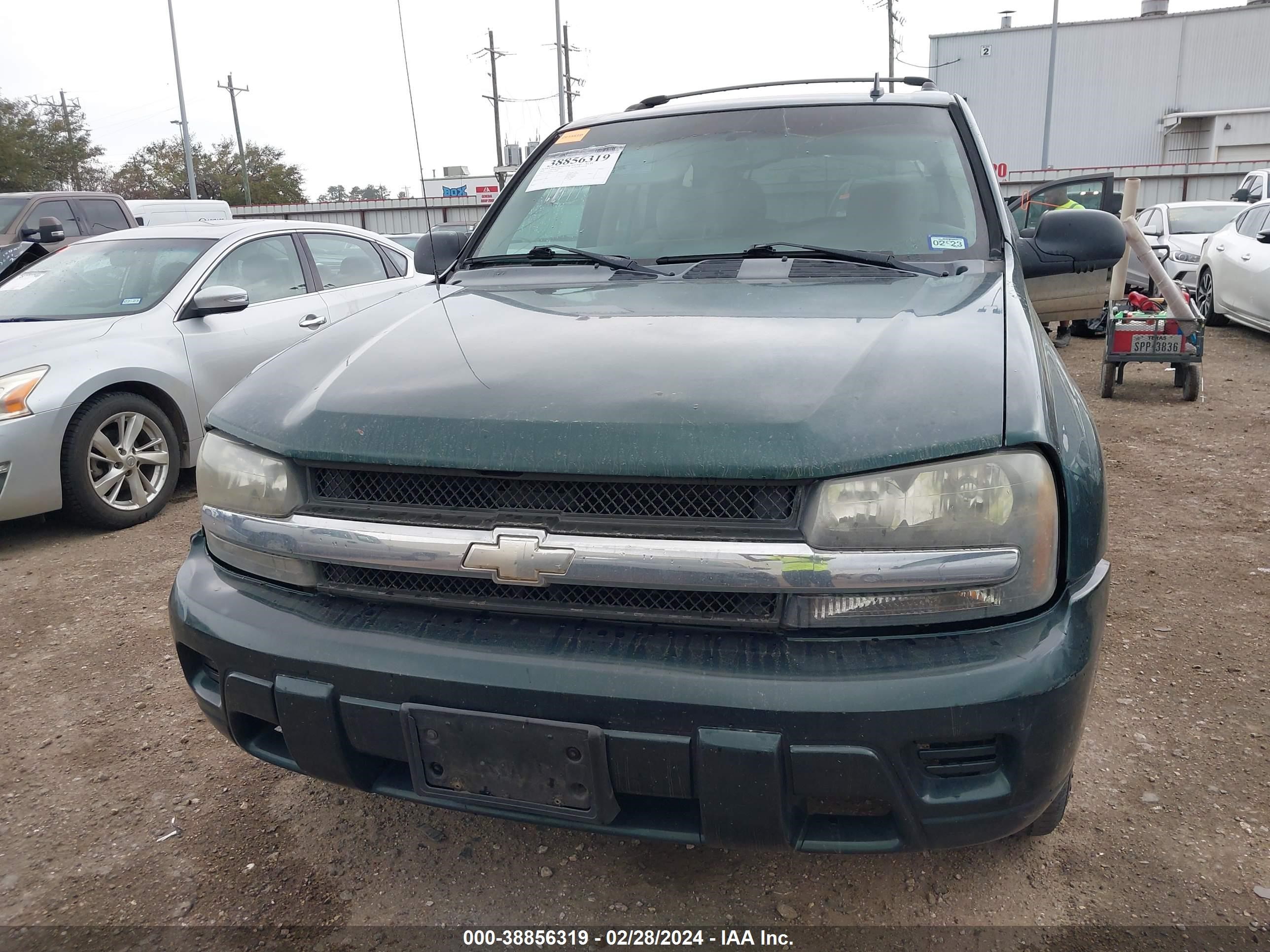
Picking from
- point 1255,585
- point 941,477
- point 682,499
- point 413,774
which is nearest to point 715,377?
point 682,499

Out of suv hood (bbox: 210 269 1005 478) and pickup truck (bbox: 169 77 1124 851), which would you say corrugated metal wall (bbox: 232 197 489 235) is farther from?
pickup truck (bbox: 169 77 1124 851)

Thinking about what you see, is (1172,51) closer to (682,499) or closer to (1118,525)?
(1118,525)

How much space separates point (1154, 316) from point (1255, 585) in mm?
3782

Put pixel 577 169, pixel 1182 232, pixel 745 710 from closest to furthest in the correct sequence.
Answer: pixel 745 710 < pixel 577 169 < pixel 1182 232

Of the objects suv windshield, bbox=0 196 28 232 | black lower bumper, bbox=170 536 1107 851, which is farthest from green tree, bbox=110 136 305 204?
black lower bumper, bbox=170 536 1107 851

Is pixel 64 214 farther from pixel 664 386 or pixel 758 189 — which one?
pixel 664 386

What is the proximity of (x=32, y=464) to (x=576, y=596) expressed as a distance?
3.80 m

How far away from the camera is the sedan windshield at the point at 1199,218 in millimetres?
12148

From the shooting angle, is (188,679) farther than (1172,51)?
No

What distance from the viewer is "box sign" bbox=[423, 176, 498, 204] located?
95.8 feet

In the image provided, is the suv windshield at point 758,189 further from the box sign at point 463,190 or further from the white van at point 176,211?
the box sign at point 463,190

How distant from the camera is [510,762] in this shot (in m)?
1.56

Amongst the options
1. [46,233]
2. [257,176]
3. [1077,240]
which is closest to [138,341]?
[1077,240]

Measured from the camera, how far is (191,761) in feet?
8.45
